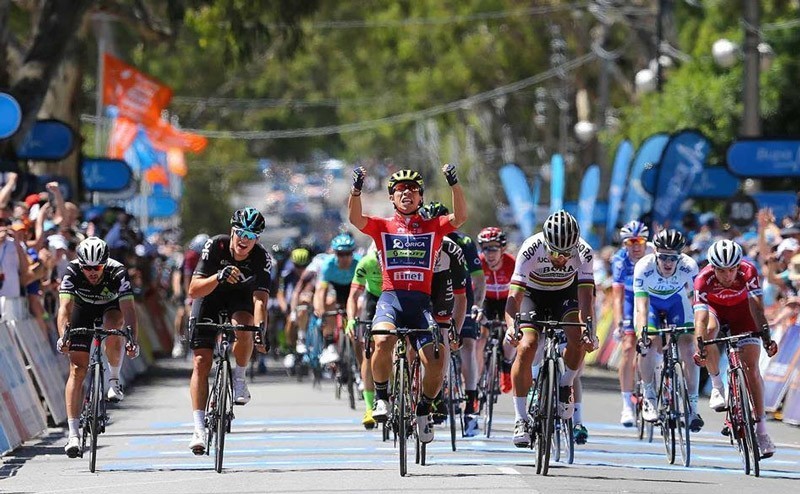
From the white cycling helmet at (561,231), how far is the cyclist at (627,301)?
366cm

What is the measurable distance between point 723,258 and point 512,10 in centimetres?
3987

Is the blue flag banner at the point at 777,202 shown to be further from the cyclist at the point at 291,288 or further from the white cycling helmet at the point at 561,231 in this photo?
the white cycling helmet at the point at 561,231

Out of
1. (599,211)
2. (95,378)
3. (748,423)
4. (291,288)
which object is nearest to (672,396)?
(748,423)

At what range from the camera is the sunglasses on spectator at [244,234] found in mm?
14273

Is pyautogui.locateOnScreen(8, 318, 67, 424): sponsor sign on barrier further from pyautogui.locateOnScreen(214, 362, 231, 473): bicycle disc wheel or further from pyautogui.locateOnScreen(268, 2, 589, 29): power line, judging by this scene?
pyautogui.locateOnScreen(268, 2, 589, 29): power line

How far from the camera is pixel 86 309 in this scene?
14.9 meters

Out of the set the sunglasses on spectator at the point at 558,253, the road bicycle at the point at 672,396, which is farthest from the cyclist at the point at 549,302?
the road bicycle at the point at 672,396

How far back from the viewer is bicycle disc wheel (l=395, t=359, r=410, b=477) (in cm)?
1353

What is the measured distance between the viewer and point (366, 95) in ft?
249

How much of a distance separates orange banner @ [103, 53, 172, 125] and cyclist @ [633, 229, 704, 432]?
1996cm

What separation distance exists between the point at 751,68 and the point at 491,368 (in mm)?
11990

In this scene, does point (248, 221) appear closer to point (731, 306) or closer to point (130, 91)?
point (731, 306)

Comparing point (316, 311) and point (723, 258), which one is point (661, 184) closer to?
point (316, 311)

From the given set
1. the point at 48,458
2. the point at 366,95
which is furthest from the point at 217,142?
the point at 48,458
